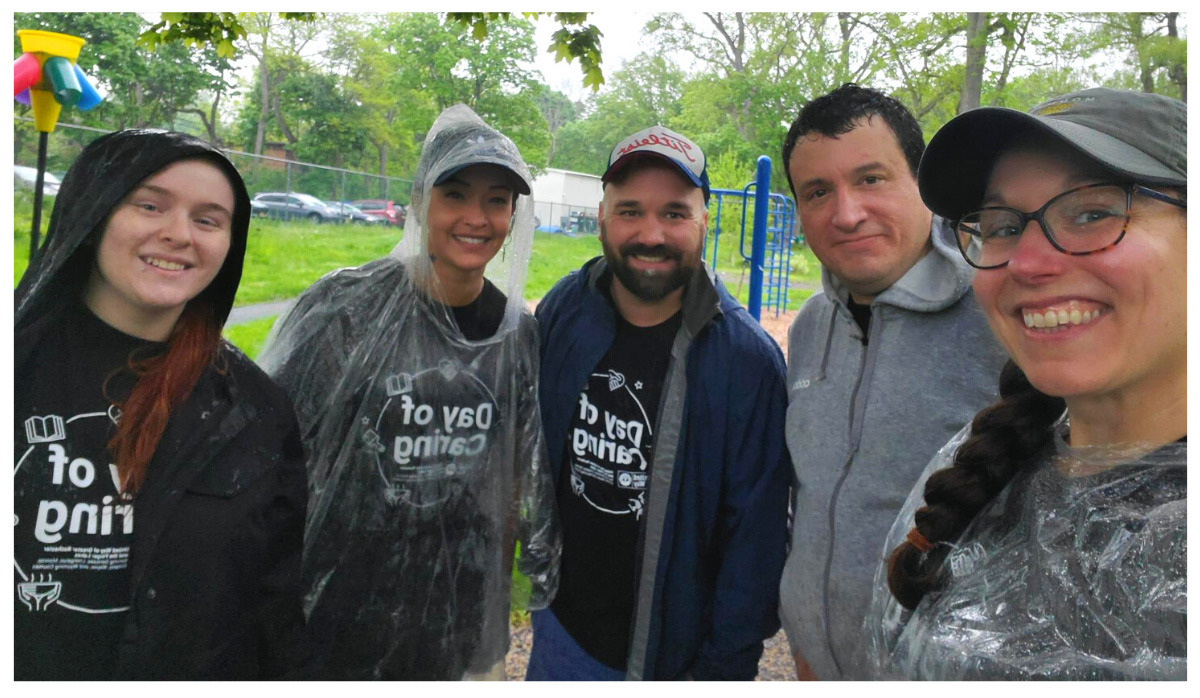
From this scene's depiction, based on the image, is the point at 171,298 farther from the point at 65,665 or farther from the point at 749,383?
the point at 749,383

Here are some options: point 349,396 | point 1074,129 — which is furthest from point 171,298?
point 1074,129

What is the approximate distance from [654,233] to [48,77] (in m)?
1.39

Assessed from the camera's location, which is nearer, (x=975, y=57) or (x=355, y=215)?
(x=975, y=57)

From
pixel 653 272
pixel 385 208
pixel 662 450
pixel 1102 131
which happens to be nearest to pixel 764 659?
pixel 662 450

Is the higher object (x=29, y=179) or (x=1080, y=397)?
(x=29, y=179)

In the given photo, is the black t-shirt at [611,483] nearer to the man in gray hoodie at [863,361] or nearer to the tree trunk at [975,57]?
the man in gray hoodie at [863,361]

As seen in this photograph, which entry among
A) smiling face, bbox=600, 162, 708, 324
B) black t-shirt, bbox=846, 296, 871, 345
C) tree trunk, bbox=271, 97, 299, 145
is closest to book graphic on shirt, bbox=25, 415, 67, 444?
smiling face, bbox=600, 162, 708, 324

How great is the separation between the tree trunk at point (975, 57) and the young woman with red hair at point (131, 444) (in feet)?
6.31

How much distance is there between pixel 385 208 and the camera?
3.58 meters

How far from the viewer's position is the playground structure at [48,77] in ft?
4.27

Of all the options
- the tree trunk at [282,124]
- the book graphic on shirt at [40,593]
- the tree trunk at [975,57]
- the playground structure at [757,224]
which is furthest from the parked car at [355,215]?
the tree trunk at [975,57]

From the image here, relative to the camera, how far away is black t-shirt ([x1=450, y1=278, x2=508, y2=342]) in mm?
1945

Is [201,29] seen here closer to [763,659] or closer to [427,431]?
[427,431]

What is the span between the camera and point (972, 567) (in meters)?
0.99
